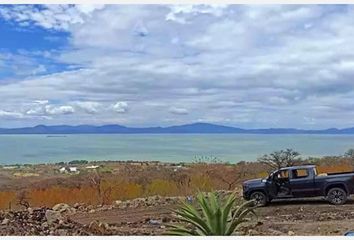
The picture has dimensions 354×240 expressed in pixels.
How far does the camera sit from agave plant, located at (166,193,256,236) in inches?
214

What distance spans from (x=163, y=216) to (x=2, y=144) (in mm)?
1588

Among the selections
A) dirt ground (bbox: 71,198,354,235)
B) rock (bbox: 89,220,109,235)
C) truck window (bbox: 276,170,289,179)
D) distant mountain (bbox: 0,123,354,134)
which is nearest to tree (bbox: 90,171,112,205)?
dirt ground (bbox: 71,198,354,235)

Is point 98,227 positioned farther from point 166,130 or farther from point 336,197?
point 336,197

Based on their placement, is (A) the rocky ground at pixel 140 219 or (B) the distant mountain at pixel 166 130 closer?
(B) the distant mountain at pixel 166 130

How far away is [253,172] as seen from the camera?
6508 mm

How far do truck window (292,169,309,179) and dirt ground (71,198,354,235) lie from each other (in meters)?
0.28

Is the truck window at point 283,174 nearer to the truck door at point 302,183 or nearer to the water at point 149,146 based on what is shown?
the truck door at point 302,183

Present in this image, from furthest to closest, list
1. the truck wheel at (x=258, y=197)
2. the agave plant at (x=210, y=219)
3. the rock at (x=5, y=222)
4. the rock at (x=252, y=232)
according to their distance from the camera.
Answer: the truck wheel at (x=258, y=197) < the rock at (x=5, y=222) < the rock at (x=252, y=232) < the agave plant at (x=210, y=219)

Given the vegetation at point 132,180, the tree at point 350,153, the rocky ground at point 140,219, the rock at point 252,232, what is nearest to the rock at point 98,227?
the rocky ground at point 140,219

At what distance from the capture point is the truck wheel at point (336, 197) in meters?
6.70

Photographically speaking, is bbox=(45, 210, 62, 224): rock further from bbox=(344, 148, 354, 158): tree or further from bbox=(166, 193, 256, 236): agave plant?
bbox=(344, 148, 354, 158): tree

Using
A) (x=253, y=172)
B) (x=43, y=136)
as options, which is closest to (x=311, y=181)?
(x=253, y=172)

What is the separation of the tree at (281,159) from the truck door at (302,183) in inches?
6.6

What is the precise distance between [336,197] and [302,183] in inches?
13.9
